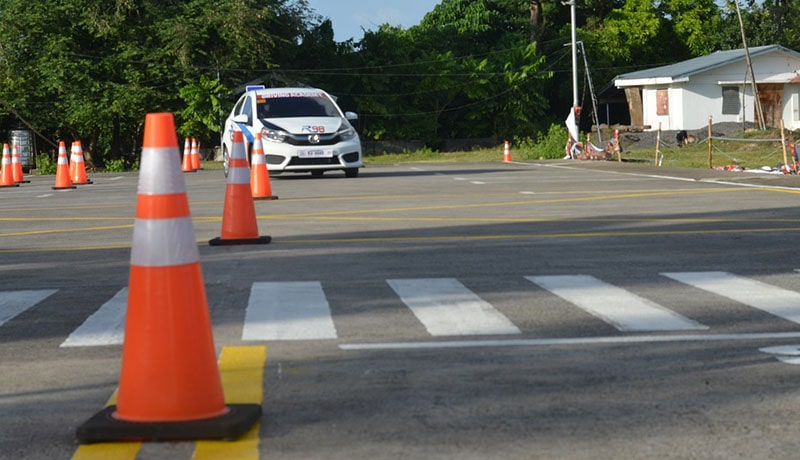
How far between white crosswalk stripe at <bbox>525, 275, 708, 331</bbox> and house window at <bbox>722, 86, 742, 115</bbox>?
56.2 m

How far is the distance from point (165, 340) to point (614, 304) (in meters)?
3.89

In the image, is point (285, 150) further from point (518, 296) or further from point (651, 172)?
point (518, 296)

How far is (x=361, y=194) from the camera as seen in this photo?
21031 mm

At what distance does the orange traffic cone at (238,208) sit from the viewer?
12.4 meters

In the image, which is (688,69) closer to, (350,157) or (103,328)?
(350,157)

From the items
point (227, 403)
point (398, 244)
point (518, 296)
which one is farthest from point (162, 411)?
point (398, 244)

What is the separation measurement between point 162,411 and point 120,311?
3383 millimetres

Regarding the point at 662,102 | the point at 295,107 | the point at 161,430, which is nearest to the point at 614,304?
the point at 161,430

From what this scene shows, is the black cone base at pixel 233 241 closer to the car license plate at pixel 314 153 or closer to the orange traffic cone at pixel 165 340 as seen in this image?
the orange traffic cone at pixel 165 340

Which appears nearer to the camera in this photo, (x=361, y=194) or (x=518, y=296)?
(x=518, y=296)

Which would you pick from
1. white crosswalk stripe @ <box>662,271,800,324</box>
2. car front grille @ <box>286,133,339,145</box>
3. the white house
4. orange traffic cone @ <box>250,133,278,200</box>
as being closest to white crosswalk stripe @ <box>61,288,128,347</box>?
white crosswalk stripe @ <box>662,271,800,324</box>

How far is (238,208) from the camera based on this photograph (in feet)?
41.2

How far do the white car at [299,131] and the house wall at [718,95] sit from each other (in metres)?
37.6

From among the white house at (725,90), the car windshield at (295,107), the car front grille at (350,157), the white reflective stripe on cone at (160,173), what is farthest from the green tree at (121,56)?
the white reflective stripe on cone at (160,173)
